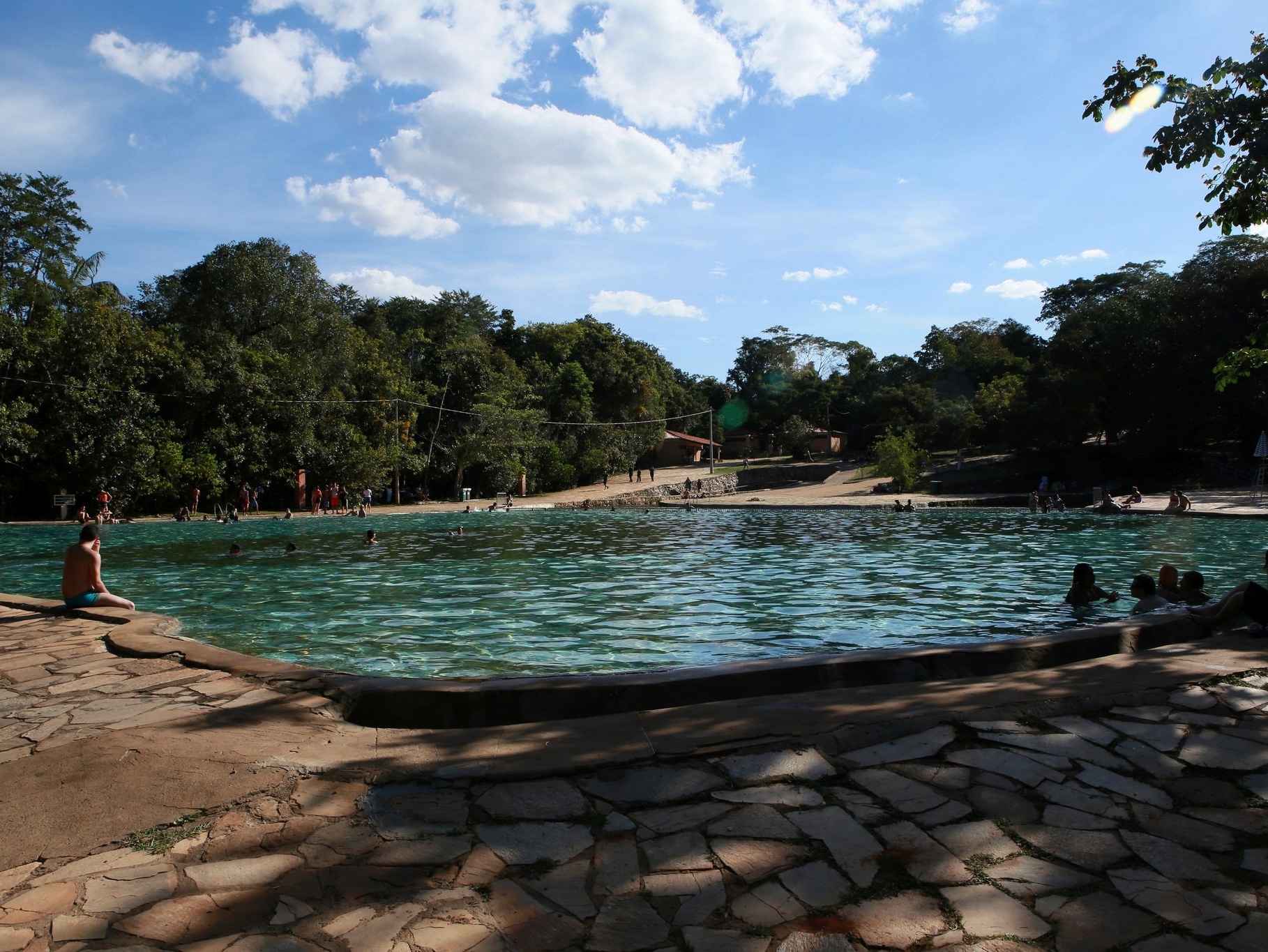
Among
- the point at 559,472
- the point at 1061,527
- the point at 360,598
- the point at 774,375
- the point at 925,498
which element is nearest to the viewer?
the point at 360,598

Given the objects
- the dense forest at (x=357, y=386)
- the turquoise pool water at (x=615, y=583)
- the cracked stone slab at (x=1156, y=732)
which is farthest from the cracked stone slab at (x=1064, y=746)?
the dense forest at (x=357, y=386)

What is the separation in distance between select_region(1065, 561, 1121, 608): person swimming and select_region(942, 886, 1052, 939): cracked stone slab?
28.0 feet

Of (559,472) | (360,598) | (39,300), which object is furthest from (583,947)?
(559,472)

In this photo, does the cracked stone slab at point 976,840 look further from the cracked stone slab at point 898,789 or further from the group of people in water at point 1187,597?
the group of people in water at point 1187,597

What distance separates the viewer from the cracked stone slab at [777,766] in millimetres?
3188

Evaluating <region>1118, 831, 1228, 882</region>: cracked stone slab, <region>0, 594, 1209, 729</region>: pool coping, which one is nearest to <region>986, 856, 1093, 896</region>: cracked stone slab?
<region>1118, 831, 1228, 882</region>: cracked stone slab

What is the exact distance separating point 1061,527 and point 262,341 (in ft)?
104

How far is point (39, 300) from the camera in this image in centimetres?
3002

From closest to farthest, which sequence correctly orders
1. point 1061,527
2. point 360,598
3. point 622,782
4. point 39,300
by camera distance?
Answer: point 622,782 < point 360,598 < point 1061,527 < point 39,300

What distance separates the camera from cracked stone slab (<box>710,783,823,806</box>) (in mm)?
A: 2977

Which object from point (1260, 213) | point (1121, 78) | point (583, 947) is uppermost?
point (1121, 78)

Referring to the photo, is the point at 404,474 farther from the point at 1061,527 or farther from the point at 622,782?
the point at 622,782

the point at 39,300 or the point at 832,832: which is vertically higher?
the point at 39,300

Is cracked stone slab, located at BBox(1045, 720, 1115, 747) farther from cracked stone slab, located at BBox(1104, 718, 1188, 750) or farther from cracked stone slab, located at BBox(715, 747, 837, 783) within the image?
cracked stone slab, located at BBox(715, 747, 837, 783)
